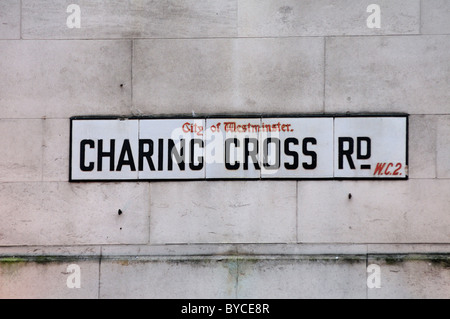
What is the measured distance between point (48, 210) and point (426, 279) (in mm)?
5173

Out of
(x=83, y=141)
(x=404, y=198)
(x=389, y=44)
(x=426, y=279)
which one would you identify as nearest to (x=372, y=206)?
(x=404, y=198)

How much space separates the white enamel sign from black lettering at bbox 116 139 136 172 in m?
0.01

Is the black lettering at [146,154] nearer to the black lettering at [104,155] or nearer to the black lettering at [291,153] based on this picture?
the black lettering at [104,155]

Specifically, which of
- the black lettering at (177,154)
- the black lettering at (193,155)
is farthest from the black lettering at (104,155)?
the black lettering at (193,155)

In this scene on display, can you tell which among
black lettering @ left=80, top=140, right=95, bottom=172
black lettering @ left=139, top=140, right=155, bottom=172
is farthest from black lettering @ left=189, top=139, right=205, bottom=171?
black lettering @ left=80, top=140, right=95, bottom=172

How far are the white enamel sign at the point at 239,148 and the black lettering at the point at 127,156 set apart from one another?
0.5 inches

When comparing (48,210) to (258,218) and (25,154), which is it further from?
(258,218)

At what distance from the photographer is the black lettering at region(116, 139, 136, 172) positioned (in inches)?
292

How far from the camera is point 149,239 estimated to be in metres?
7.37

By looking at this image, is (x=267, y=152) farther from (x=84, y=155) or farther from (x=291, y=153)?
(x=84, y=155)

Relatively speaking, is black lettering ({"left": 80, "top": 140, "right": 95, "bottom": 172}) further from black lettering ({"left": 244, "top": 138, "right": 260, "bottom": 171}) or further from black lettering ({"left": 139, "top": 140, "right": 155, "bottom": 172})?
black lettering ({"left": 244, "top": 138, "right": 260, "bottom": 171})

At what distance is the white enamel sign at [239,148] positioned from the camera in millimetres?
7332

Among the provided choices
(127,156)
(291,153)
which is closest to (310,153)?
(291,153)
